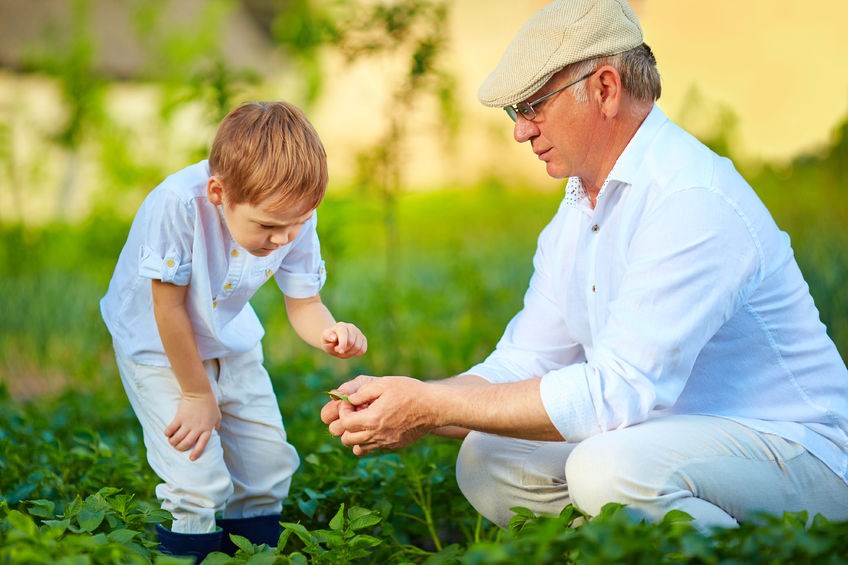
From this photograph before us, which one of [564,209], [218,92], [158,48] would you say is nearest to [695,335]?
[564,209]

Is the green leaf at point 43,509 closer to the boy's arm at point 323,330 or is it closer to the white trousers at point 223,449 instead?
the white trousers at point 223,449

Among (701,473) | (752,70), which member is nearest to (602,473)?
(701,473)

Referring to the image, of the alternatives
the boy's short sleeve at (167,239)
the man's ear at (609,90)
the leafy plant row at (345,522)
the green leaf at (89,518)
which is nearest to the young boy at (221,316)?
the boy's short sleeve at (167,239)

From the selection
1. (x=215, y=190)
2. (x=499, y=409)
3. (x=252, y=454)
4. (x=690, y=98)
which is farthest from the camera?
(x=690, y=98)

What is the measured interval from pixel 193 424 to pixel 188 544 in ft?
1.06

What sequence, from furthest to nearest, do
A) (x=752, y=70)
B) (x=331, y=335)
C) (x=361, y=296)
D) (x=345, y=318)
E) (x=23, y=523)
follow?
(x=752, y=70) → (x=361, y=296) → (x=345, y=318) → (x=331, y=335) → (x=23, y=523)

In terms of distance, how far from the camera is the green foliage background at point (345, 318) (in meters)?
1.94

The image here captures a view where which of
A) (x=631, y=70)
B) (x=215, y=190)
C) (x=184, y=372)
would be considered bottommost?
(x=184, y=372)

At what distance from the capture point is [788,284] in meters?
2.43

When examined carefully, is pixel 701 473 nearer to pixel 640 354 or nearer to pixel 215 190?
pixel 640 354

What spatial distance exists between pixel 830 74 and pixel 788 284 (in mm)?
4772

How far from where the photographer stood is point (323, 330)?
2.79m

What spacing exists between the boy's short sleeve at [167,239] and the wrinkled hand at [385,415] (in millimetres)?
536

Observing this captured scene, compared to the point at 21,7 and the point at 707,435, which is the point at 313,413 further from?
the point at 21,7
